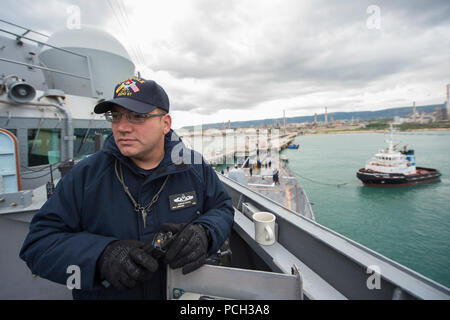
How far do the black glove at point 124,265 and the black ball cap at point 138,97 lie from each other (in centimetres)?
95

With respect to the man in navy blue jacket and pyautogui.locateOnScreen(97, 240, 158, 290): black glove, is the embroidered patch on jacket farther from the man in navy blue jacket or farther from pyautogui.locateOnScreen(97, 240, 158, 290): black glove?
pyautogui.locateOnScreen(97, 240, 158, 290): black glove

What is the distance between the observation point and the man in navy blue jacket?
1.19 m

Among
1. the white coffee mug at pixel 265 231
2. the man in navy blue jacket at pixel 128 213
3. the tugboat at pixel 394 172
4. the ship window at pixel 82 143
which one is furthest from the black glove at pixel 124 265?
the tugboat at pixel 394 172

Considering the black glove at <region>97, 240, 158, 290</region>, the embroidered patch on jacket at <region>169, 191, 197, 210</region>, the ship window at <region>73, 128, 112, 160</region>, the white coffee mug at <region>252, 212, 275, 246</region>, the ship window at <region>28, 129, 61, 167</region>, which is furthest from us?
the ship window at <region>73, 128, 112, 160</region>

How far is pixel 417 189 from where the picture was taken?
2741cm

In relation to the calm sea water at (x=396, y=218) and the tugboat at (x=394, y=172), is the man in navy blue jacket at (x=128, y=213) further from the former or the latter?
the tugboat at (x=394, y=172)

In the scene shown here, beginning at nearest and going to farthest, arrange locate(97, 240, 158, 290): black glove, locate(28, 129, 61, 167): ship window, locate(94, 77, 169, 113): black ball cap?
locate(97, 240, 158, 290): black glove, locate(94, 77, 169, 113): black ball cap, locate(28, 129, 61, 167): ship window

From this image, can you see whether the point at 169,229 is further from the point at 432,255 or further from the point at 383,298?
the point at 432,255

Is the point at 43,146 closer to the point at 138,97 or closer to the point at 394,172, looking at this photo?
the point at 138,97

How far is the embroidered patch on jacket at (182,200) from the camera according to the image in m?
1.53

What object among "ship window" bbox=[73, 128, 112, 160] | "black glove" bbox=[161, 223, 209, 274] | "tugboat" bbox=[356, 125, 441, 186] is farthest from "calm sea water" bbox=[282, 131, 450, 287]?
"ship window" bbox=[73, 128, 112, 160]

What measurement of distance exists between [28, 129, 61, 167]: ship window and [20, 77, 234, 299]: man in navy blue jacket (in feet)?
17.4
